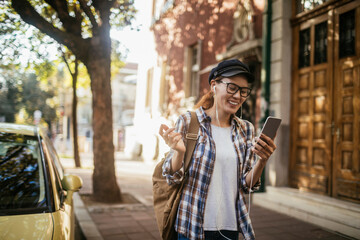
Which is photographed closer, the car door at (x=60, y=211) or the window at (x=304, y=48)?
the car door at (x=60, y=211)

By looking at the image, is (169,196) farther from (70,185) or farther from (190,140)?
(70,185)

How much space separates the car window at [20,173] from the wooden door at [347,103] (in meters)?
4.98

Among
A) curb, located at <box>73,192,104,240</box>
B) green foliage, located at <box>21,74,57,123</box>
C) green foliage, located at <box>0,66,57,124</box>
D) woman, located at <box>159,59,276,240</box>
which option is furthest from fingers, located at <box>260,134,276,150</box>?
green foliage, located at <box>21,74,57,123</box>

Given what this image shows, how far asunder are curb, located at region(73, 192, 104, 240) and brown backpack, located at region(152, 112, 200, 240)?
2.87 m

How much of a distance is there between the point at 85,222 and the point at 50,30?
12.6 ft

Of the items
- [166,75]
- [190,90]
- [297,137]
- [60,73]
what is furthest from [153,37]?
[60,73]

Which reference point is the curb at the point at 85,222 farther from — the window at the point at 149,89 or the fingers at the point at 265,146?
the window at the point at 149,89

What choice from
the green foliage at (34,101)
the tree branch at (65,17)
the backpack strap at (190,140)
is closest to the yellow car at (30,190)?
the backpack strap at (190,140)

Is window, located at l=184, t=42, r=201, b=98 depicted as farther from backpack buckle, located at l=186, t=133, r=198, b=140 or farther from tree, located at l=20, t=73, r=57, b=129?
tree, located at l=20, t=73, r=57, b=129

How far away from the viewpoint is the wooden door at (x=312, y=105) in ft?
20.4

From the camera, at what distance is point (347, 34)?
594 cm

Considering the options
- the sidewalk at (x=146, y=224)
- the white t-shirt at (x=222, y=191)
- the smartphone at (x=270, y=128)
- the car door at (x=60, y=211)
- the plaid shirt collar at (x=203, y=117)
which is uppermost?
the plaid shirt collar at (x=203, y=117)

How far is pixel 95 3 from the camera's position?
657 centimetres

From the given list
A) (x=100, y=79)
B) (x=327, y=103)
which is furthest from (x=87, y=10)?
(x=327, y=103)
